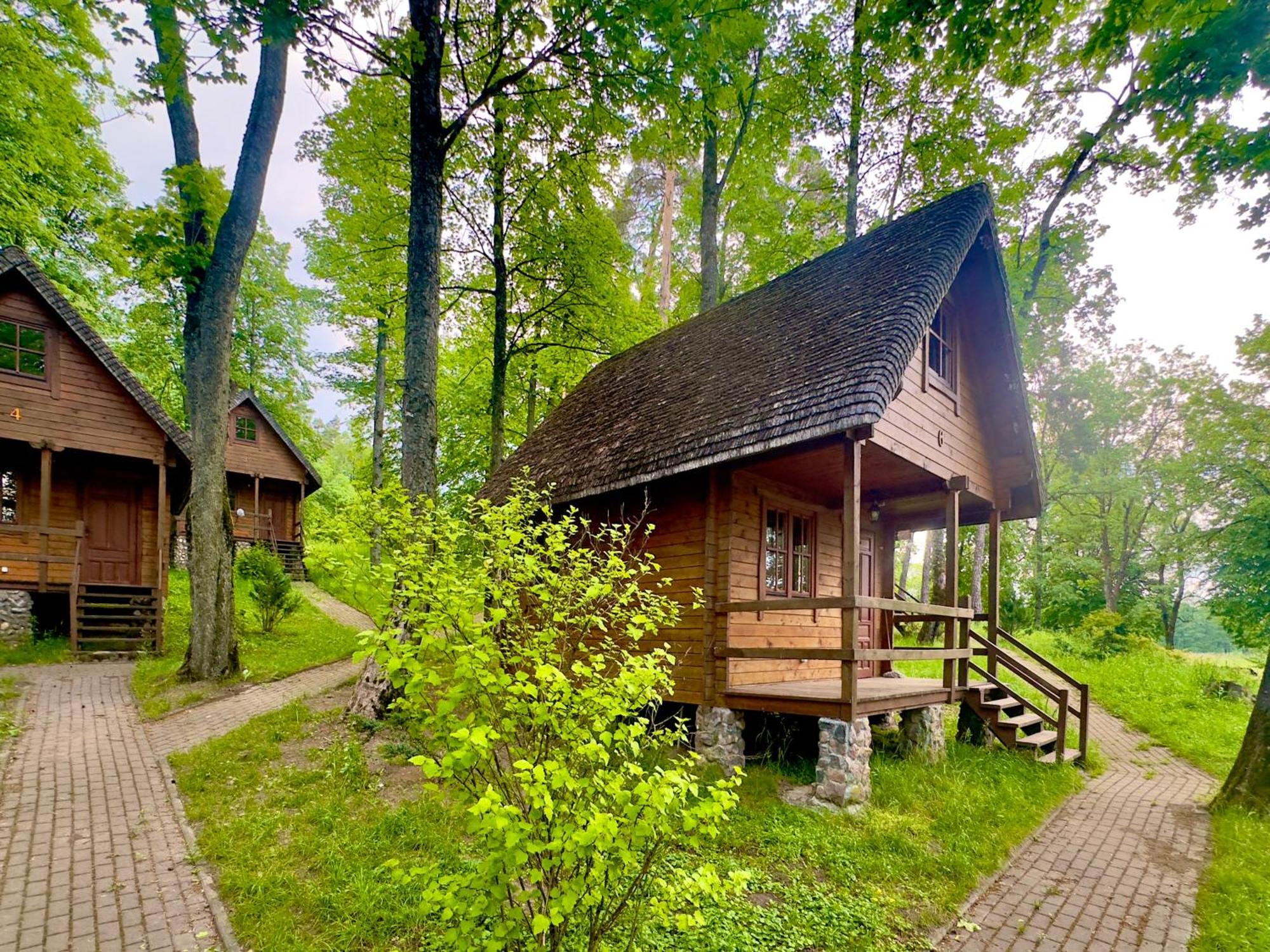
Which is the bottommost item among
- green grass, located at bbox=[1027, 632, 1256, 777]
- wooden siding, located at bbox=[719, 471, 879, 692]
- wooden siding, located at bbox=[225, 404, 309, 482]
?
green grass, located at bbox=[1027, 632, 1256, 777]

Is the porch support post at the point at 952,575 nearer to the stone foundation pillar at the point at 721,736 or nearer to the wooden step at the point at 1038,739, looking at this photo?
the wooden step at the point at 1038,739

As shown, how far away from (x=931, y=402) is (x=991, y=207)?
2784 mm

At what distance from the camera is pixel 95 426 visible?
42.2 ft

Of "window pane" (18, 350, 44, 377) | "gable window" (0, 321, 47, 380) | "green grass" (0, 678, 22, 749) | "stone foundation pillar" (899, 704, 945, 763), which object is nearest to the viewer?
"green grass" (0, 678, 22, 749)

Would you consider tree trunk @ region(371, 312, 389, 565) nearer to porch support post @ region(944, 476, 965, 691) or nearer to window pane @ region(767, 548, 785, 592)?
window pane @ region(767, 548, 785, 592)

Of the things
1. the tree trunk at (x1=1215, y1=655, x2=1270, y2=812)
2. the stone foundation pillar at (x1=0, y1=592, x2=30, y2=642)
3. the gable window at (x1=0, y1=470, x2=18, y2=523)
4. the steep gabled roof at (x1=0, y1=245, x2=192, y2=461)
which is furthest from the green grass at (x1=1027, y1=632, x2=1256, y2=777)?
the gable window at (x1=0, y1=470, x2=18, y2=523)

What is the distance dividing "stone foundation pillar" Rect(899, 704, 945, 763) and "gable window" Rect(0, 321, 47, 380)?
1781 centimetres

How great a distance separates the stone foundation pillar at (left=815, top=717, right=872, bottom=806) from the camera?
19.3ft

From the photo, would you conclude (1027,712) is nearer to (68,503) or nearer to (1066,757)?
(1066,757)

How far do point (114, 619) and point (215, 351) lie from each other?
7.11 meters

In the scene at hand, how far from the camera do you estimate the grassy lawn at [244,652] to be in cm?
909

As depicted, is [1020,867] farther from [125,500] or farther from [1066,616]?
[1066,616]

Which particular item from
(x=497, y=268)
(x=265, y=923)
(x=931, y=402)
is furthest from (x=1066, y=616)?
(x=265, y=923)

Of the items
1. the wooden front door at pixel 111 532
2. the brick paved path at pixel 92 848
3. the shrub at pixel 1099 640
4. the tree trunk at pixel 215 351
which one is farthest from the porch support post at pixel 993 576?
the wooden front door at pixel 111 532
